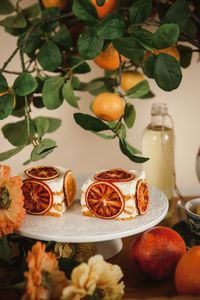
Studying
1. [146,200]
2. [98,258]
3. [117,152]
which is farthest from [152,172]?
[98,258]

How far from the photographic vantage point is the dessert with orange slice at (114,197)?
30.9 inches

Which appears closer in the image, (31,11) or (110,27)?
(110,27)

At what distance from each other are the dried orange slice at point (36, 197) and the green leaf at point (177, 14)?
32 centimetres

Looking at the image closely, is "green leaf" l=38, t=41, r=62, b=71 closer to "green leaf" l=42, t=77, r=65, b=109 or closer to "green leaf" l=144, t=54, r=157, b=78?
"green leaf" l=42, t=77, r=65, b=109

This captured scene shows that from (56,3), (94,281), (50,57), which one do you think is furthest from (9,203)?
(56,3)

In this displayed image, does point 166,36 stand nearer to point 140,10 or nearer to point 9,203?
point 140,10

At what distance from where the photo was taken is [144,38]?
31.4 inches

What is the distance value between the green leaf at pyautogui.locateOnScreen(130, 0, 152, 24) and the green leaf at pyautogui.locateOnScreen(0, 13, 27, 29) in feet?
0.80

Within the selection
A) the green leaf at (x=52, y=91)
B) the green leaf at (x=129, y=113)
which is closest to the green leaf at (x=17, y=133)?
the green leaf at (x=52, y=91)

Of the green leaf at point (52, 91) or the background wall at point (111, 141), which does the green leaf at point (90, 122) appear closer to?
the green leaf at point (52, 91)

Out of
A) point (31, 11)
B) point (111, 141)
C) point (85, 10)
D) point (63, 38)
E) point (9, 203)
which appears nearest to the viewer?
point (9, 203)

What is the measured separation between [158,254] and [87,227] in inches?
4.2

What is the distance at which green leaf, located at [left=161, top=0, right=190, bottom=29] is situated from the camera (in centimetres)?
85

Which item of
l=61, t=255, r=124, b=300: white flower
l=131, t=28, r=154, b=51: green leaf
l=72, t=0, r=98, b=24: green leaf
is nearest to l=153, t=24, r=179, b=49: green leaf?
l=131, t=28, r=154, b=51: green leaf
